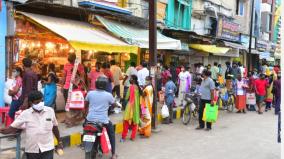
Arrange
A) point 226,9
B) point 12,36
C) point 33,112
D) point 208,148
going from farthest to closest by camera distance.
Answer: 1. point 226,9
2. point 12,36
3. point 208,148
4. point 33,112

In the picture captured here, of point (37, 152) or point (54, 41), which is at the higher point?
point (54, 41)

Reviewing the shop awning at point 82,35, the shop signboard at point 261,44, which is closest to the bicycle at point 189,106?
the shop awning at point 82,35

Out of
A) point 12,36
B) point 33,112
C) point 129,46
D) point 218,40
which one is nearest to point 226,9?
point 218,40

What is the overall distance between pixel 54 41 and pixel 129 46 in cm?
245

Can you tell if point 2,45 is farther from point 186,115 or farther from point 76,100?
point 186,115

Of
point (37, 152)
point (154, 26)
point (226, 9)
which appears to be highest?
point (226, 9)

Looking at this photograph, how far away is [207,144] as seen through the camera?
9609mm

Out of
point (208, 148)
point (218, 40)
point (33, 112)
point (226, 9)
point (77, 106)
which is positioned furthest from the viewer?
point (226, 9)

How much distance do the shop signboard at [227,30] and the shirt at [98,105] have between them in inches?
696

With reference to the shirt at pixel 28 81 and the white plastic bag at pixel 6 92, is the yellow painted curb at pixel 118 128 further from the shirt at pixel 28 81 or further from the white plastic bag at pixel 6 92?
the shirt at pixel 28 81

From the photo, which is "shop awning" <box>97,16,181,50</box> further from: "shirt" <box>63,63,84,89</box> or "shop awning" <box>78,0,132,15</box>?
"shirt" <box>63,63,84,89</box>

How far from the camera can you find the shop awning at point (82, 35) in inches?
425

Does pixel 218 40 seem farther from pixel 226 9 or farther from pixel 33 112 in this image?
pixel 33 112

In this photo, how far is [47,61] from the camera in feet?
43.4
